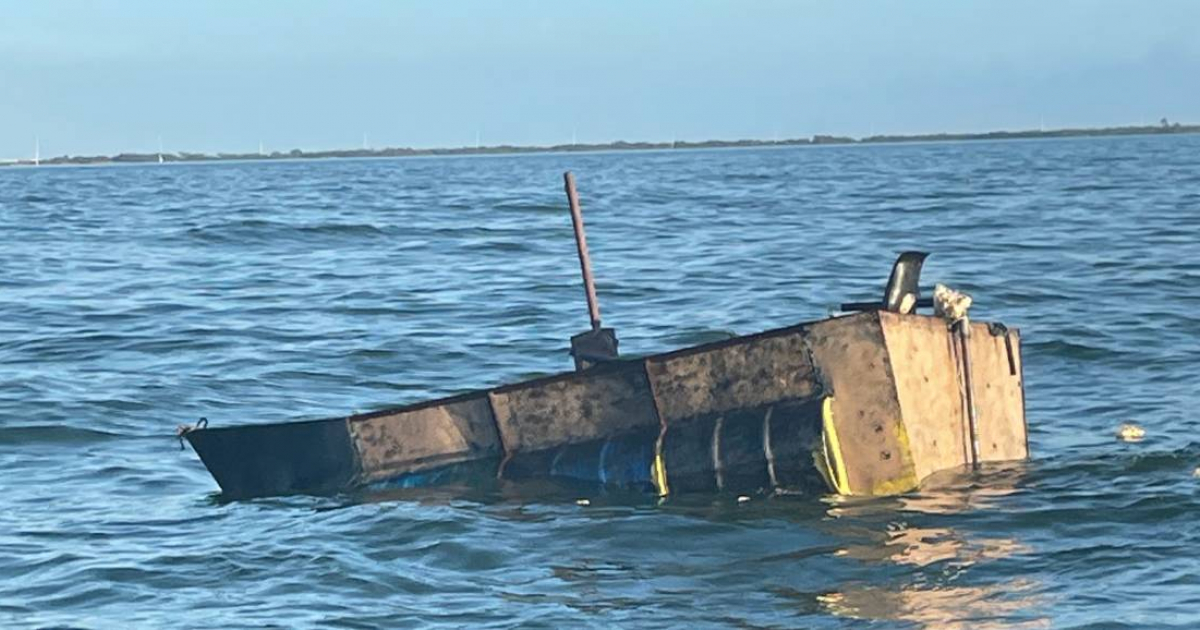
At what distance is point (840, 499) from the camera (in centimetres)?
1356

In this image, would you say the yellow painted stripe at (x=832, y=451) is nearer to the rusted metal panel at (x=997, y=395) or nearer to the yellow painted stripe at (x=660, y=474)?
the yellow painted stripe at (x=660, y=474)

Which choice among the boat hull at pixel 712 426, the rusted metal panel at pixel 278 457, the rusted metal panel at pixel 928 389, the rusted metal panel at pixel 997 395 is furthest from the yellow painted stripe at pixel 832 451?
the rusted metal panel at pixel 278 457

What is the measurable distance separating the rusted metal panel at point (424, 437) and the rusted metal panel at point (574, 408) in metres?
0.18

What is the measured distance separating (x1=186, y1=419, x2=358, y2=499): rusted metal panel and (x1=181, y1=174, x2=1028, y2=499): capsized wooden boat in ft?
0.04

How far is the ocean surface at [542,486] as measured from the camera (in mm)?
11734

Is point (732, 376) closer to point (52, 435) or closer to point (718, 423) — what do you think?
point (718, 423)

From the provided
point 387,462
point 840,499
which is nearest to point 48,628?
point 387,462

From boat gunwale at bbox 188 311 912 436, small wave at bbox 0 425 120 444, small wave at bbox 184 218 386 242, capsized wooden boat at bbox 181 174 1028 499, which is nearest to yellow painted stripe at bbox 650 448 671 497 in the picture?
→ capsized wooden boat at bbox 181 174 1028 499

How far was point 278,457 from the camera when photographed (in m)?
15.1

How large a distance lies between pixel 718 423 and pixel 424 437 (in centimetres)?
242

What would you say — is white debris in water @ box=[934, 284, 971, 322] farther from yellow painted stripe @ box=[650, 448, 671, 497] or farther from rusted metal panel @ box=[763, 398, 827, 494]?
yellow painted stripe @ box=[650, 448, 671, 497]

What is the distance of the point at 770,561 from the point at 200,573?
3876 millimetres

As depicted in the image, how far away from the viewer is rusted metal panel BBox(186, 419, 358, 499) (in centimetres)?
1491

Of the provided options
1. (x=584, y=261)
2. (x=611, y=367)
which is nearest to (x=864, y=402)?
(x=611, y=367)
